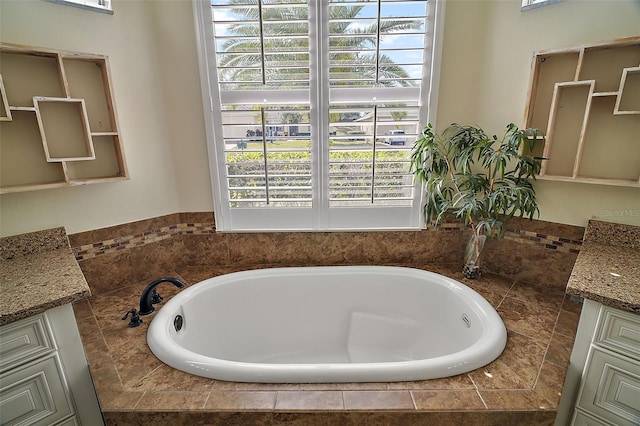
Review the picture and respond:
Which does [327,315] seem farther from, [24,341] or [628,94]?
[628,94]

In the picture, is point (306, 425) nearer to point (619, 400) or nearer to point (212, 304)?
point (212, 304)

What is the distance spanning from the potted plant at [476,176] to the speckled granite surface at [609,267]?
289mm

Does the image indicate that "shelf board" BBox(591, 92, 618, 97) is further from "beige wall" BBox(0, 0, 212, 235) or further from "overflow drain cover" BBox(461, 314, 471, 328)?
"beige wall" BBox(0, 0, 212, 235)

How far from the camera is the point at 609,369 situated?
102cm

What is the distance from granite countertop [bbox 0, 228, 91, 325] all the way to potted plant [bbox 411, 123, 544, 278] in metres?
1.67

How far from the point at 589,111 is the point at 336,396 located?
1654mm

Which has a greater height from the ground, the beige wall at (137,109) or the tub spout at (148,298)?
the beige wall at (137,109)

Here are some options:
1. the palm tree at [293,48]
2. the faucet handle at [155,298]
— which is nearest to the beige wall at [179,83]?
the palm tree at [293,48]

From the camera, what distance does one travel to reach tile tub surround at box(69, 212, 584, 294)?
1729 millimetres

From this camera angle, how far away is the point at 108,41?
156 cm

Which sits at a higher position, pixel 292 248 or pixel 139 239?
pixel 139 239

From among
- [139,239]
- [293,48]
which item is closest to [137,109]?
[139,239]

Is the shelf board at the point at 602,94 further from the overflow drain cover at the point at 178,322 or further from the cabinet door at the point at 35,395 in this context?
the cabinet door at the point at 35,395

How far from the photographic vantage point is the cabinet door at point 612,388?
38.5 inches
